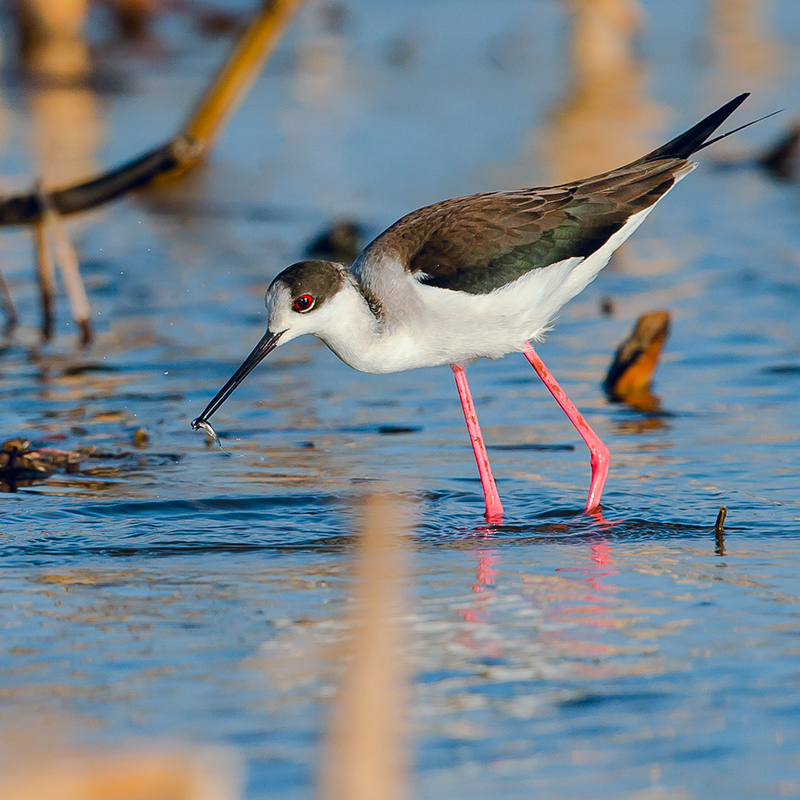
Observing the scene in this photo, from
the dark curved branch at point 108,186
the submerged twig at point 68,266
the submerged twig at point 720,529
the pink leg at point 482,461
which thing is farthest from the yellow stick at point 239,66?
the submerged twig at point 720,529

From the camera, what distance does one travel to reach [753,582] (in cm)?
524

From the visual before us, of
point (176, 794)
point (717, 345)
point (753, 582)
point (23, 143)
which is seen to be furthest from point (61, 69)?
point (176, 794)

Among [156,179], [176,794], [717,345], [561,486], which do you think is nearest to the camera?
[176,794]

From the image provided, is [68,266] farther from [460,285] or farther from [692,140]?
[692,140]

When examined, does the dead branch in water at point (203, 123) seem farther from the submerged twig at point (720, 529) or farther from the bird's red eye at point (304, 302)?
the submerged twig at point (720, 529)

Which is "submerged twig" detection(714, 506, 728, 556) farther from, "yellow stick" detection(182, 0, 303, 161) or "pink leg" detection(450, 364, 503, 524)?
"yellow stick" detection(182, 0, 303, 161)

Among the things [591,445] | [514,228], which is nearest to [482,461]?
[591,445]

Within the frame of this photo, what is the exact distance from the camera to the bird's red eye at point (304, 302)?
6.24 metres

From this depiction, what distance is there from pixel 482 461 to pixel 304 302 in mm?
1037

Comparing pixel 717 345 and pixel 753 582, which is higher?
pixel 717 345

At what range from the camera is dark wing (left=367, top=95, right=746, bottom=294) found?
6336 mm

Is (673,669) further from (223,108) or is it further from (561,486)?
(223,108)

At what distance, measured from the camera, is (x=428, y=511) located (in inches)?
250

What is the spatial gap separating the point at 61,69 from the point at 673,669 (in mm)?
16672
